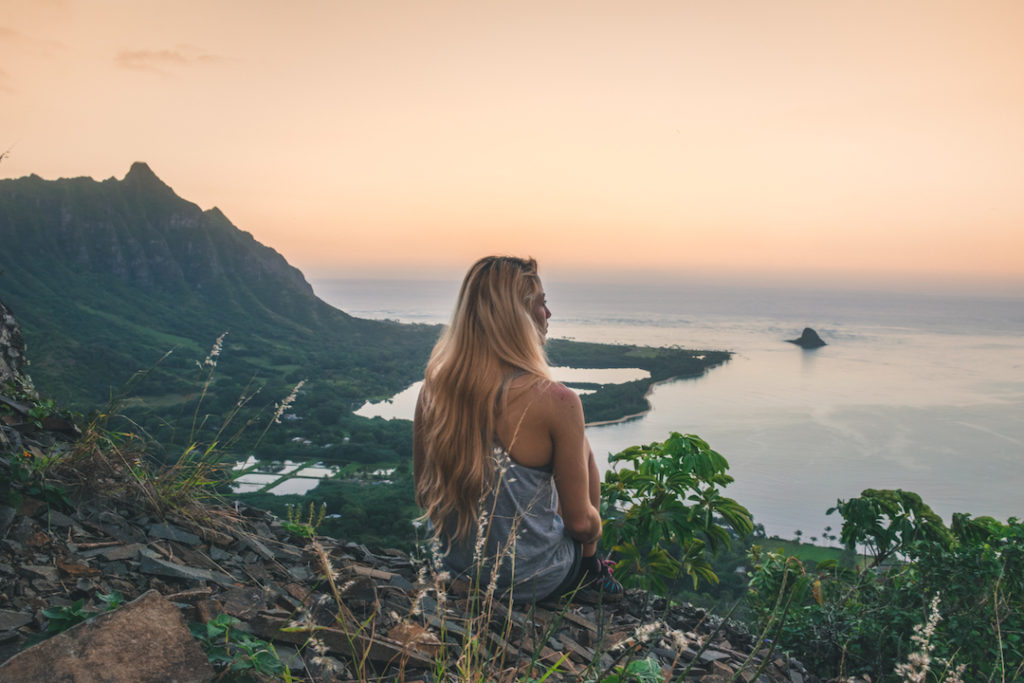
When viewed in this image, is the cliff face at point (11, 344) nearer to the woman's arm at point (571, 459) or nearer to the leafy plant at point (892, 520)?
the woman's arm at point (571, 459)

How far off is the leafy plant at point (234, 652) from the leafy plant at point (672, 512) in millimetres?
1612

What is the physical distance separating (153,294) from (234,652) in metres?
30.8

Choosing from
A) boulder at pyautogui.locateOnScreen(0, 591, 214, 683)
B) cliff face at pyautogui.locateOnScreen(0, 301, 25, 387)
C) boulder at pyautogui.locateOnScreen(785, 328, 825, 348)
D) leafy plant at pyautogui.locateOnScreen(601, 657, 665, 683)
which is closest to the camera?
boulder at pyautogui.locateOnScreen(0, 591, 214, 683)

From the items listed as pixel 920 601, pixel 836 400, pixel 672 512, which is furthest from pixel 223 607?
pixel 836 400

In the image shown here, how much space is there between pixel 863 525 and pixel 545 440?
1906mm

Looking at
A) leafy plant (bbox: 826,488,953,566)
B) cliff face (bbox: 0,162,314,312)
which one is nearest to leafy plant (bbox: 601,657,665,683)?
leafy plant (bbox: 826,488,953,566)

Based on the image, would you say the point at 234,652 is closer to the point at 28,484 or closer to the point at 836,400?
the point at 28,484

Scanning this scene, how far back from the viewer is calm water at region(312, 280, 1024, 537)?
1241 cm

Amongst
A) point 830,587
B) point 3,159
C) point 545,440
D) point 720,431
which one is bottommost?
point 720,431

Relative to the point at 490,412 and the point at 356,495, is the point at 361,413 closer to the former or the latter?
the point at 356,495

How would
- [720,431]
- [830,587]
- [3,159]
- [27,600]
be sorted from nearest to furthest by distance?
1. [27,600]
2. [3,159]
3. [830,587]
4. [720,431]

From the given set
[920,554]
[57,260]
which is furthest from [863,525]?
[57,260]

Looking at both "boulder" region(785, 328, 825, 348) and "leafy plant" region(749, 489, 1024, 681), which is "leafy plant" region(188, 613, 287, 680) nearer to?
"leafy plant" region(749, 489, 1024, 681)

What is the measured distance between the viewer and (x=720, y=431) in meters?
17.5
